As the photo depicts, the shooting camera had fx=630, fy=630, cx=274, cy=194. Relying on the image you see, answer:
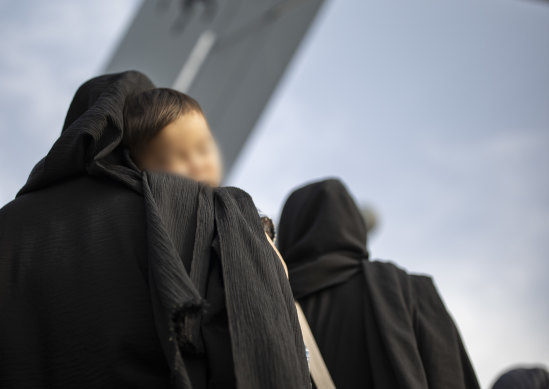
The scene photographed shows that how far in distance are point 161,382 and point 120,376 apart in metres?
0.06

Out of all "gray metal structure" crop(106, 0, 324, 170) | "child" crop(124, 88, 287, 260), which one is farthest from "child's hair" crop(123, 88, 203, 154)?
"gray metal structure" crop(106, 0, 324, 170)

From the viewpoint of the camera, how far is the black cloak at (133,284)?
93cm

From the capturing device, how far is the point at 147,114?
4.35 feet

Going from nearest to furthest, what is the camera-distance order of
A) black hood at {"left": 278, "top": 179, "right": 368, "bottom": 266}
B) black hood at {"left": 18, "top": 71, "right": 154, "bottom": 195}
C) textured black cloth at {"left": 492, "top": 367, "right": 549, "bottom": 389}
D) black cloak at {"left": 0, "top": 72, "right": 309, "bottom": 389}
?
black cloak at {"left": 0, "top": 72, "right": 309, "bottom": 389}, black hood at {"left": 18, "top": 71, "right": 154, "bottom": 195}, textured black cloth at {"left": 492, "top": 367, "right": 549, "bottom": 389}, black hood at {"left": 278, "top": 179, "right": 368, "bottom": 266}

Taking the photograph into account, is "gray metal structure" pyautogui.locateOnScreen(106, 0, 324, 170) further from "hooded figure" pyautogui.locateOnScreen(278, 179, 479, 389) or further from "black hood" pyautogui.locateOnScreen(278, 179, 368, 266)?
"hooded figure" pyautogui.locateOnScreen(278, 179, 479, 389)

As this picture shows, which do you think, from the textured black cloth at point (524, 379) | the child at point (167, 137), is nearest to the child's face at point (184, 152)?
the child at point (167, 137)

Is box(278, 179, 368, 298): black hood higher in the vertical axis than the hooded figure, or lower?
higher

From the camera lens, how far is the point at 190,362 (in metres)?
0.94

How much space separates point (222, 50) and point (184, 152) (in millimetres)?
4068

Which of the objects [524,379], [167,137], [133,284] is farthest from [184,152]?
[524,379]

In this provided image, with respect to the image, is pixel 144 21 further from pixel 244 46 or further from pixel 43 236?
pixel 43 236

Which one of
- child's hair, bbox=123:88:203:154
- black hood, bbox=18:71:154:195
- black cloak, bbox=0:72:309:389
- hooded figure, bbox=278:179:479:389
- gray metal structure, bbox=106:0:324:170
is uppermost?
gray metal structure, bbox=106:0:324:170

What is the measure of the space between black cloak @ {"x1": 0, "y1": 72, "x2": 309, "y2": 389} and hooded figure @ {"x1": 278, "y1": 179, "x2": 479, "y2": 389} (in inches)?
30.7

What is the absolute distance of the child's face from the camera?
1328 mm
